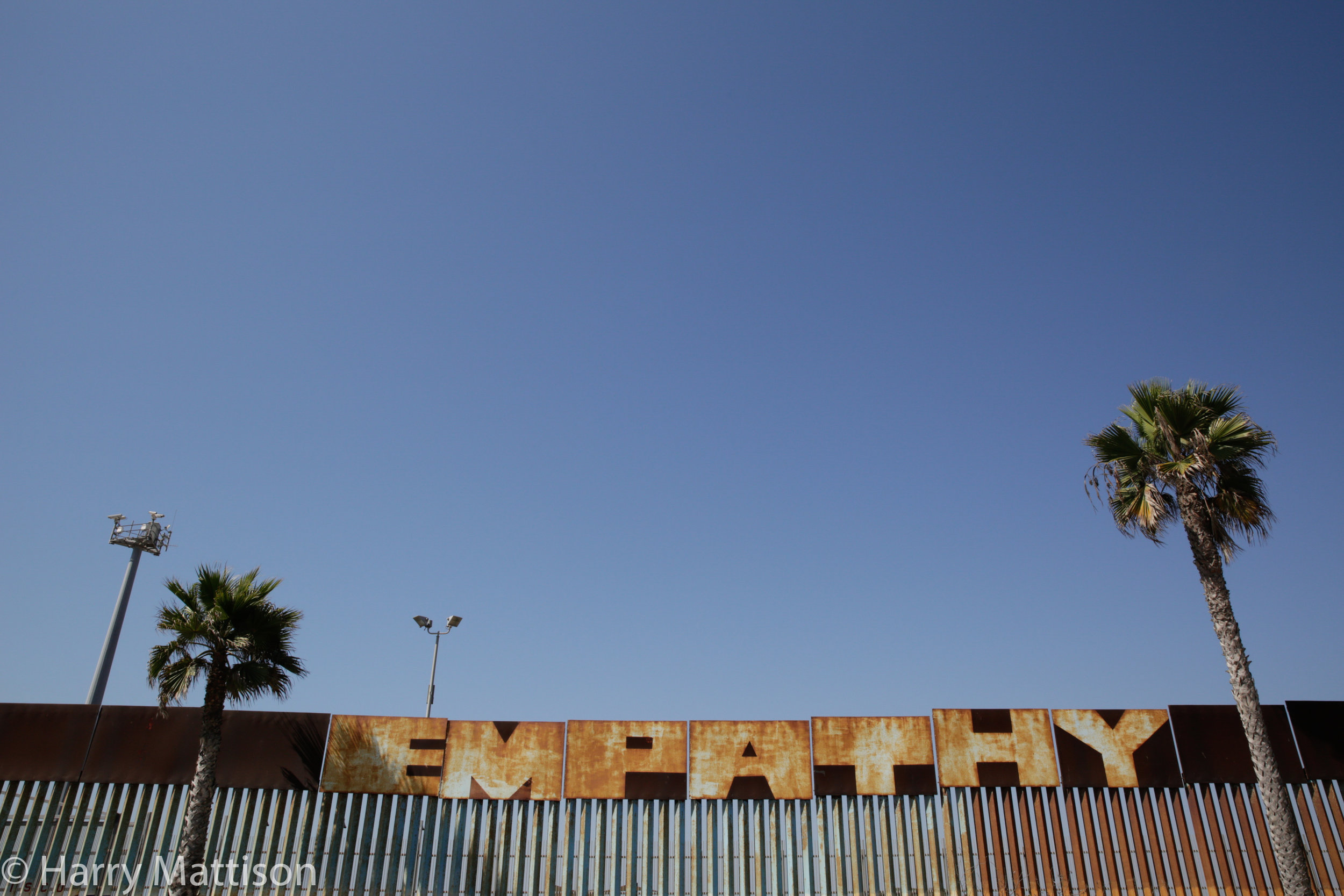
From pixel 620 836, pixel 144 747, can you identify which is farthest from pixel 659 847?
pixel 144 747

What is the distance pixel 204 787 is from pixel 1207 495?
73.7 feet

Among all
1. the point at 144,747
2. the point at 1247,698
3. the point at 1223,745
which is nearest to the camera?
the point at 1247,698

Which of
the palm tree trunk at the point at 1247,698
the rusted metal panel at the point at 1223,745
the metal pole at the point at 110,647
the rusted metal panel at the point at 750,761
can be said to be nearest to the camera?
the palm tree trunk at the point at 1247,698

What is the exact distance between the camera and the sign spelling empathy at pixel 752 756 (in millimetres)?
17188

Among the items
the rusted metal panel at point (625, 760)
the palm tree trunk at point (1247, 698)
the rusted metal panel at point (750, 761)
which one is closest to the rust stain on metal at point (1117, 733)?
the palm tree trunk at point (1247, 698)

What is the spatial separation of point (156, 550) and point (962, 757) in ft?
137

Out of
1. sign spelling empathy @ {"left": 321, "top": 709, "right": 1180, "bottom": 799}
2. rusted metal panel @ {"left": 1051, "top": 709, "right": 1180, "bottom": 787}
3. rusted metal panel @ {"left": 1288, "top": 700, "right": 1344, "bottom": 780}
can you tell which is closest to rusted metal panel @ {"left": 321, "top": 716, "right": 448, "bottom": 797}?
sign spelling empathy @ {"left": 321, "top": 709, "right": 1180, "bottom": 799}

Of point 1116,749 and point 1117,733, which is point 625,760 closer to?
point 1116,749

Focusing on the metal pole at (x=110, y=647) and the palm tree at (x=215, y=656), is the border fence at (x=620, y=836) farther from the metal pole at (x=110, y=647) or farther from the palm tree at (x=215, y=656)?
the metal pole at (x=110, y=647)

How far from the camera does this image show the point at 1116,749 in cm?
1736

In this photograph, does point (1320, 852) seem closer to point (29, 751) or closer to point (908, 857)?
point (908, 857)

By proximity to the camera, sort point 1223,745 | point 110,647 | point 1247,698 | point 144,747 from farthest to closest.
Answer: point 110,647 < point 144,747 < point 1223,745 < point 1247,698

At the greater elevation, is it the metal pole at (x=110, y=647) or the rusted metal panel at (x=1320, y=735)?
the metal pole at (x=110, y=647)

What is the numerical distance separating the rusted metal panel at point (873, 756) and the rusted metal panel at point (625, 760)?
10.6ft
